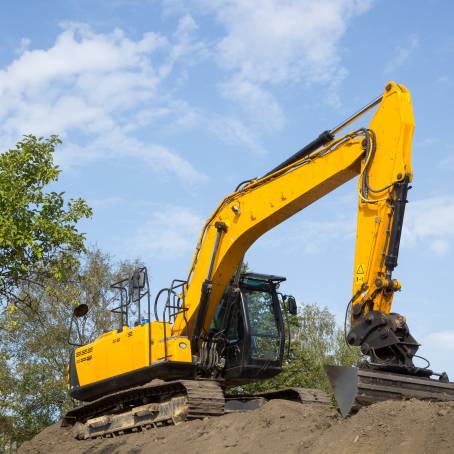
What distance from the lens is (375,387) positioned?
8.94 m

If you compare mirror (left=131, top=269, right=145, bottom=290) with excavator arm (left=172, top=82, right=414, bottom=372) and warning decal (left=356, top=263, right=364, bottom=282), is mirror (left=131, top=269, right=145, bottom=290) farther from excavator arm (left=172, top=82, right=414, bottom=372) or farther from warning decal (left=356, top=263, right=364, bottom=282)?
warning decal (left=356, top=263, right=364, bottom=282)

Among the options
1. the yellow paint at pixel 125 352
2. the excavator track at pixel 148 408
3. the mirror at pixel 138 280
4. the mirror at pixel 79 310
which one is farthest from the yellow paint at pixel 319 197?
the mirror at pixel 79 310

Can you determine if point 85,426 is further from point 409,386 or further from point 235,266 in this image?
point 409,386

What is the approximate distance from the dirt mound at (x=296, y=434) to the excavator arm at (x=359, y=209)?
1.02 meters

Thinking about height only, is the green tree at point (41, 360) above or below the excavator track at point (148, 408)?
above

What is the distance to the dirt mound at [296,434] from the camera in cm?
805

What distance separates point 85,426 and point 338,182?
728 centimetres

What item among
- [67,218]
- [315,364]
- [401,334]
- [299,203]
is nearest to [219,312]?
[299,203]

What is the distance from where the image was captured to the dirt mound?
805 centimetres

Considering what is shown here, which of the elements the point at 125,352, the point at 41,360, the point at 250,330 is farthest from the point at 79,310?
the point at 41,360

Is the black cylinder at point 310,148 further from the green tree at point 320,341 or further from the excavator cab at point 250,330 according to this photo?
the green tree at point 320,341

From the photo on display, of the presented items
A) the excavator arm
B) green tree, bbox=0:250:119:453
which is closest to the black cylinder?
the excavator arm

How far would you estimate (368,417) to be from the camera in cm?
863

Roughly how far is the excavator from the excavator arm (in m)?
0.02
